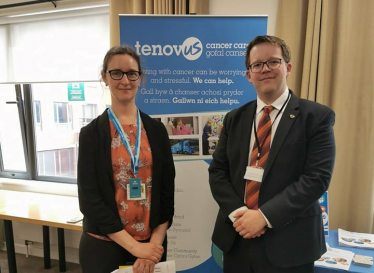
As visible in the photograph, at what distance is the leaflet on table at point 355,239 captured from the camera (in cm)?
197

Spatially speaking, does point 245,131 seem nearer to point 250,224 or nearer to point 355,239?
point 250,224

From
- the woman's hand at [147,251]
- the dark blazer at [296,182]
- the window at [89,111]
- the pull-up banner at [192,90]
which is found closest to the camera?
the dark blazer at [296,182]

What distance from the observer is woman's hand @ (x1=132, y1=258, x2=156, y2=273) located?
4.26ft

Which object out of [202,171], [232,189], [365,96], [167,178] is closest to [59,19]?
[202,171]

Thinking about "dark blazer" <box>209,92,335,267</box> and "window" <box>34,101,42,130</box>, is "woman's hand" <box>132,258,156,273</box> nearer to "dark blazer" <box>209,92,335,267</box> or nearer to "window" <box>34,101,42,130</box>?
"dark blazer" <box>209,92,335,267</box>

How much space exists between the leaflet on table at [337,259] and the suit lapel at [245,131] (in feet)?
3.15

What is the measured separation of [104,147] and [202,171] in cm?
93

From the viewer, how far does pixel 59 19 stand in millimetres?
3227

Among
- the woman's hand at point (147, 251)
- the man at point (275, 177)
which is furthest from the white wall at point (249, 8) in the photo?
the woman's hand at point (147, 251)

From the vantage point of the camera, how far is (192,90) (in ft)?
6.63

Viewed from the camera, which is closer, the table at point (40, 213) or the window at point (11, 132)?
the table at point (40, 213)

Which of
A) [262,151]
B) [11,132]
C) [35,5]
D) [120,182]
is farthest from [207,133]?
[11,132]

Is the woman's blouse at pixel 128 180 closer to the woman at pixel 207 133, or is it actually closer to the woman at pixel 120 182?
the woman at pixel 120 182

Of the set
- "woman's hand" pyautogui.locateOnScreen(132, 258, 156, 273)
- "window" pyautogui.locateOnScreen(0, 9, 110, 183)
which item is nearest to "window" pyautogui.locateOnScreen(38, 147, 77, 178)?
"window" pyautogui.locateOnScreen(0, 9, 110, 183)
